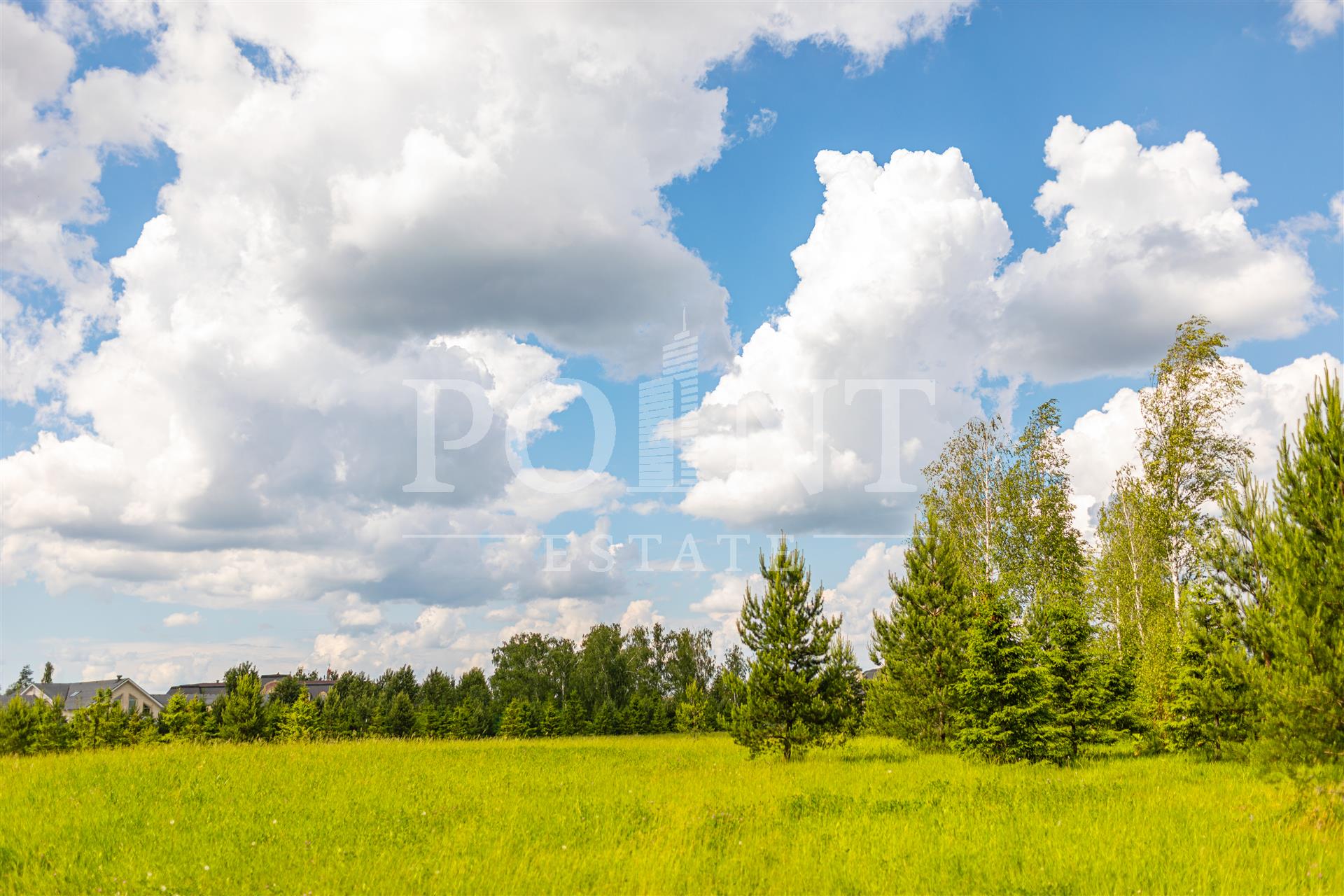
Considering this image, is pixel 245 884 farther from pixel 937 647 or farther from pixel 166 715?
pixel 166 715

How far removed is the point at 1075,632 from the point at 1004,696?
503 cm

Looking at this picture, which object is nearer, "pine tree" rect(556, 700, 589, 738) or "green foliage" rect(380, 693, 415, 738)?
"pine tree" rect(556, 700, 589, 738)

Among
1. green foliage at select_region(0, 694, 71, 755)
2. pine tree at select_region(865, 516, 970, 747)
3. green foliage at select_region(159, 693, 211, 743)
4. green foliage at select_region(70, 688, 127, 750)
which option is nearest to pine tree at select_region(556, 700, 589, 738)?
green foliage at select_region(159, 693, 211, 743)

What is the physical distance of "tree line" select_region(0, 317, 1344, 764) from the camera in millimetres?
11656

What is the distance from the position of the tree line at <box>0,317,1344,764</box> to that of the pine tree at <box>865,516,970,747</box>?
0.06 m

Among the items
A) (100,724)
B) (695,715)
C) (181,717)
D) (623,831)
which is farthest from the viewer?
(695,715)

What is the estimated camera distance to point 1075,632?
2244 cm

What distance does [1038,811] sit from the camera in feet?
39.8

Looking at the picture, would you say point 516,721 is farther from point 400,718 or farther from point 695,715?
point 695,715

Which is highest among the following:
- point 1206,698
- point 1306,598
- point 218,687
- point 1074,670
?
point 1306,598

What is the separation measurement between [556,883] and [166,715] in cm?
4434

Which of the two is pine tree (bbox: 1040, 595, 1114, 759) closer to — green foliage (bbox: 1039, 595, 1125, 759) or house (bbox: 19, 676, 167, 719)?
green foliage (bbox: 1039, 595, 1125, 759)

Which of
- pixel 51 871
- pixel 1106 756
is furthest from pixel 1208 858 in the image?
pixel 1106 756

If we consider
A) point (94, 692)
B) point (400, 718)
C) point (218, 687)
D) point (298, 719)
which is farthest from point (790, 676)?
point (218, 687)
